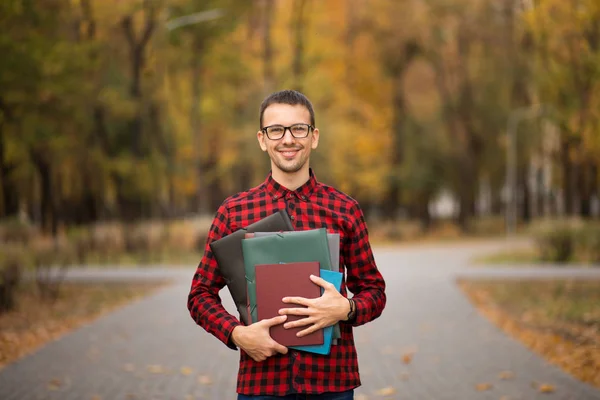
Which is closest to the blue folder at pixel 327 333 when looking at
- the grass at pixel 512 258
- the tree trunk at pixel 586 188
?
the grass at pixel 512 258

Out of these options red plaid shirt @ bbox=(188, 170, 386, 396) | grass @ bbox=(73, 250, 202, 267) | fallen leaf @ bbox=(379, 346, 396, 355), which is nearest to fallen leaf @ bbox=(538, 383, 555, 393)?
fallen leaf @ bbox=(379, 346, 396, 355)

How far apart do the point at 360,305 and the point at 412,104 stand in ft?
146

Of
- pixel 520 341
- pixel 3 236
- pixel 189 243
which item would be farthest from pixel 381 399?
pixel 189 243

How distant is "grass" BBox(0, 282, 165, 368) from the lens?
10742 millimetres

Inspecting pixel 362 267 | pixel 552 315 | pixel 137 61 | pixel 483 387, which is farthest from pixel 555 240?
pixel 362 267

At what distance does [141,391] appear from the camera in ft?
25.5

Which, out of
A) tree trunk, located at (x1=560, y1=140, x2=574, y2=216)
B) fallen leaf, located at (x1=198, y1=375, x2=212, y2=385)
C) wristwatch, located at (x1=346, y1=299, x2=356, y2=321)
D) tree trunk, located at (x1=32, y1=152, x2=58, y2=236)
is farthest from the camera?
tree trunk, located at (x1=560, y1=140, x2=574, y2=216)

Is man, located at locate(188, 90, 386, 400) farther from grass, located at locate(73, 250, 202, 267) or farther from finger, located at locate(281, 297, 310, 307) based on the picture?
grass, located at locate(73, 250, 202, 267)

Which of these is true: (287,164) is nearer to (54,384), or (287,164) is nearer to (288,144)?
(288,144)

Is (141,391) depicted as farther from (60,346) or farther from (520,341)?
(520,341)

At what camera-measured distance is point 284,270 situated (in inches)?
120

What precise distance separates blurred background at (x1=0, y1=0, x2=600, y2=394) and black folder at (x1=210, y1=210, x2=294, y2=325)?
29.3ft

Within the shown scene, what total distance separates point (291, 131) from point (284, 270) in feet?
1.81

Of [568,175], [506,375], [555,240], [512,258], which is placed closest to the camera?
[506,375]
